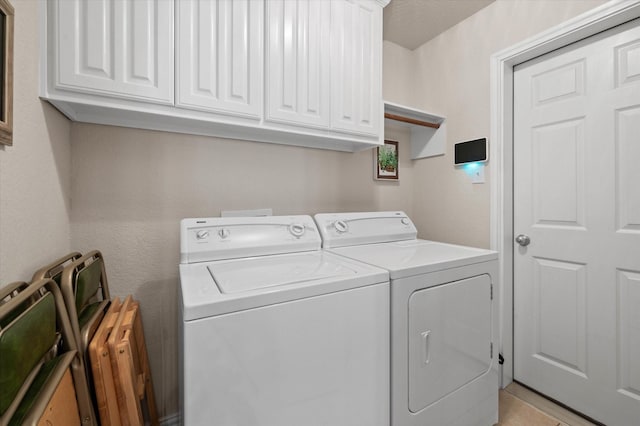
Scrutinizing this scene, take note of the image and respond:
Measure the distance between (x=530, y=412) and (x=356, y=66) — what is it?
2346mm

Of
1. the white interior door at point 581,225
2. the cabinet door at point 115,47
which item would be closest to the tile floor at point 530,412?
the white interior door at point 581,225

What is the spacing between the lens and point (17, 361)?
60 centimetres

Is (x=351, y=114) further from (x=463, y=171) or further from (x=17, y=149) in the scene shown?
(x=17, y=149)

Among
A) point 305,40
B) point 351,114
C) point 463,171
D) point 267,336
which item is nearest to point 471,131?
point 463,171

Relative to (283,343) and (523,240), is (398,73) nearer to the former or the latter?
(523,240)

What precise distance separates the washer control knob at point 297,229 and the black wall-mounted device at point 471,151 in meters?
1.36

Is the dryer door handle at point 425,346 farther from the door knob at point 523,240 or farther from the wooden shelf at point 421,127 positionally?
the wooden shelf at point 421,127

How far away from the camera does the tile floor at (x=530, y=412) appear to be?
163cm

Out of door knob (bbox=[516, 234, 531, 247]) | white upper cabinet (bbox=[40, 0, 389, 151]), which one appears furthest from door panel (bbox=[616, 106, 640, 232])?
white upper cabinet (bbox=[40, 0, 389, 151])

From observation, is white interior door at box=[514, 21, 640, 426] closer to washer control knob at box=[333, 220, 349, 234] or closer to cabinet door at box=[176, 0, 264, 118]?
washer control knob at box=[333, 220, 349, 234]

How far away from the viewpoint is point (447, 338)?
1312 millimetres

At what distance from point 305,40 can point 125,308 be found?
5.30 ft

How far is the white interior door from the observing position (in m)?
1.50

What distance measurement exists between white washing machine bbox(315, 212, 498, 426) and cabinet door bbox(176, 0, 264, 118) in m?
0.84
